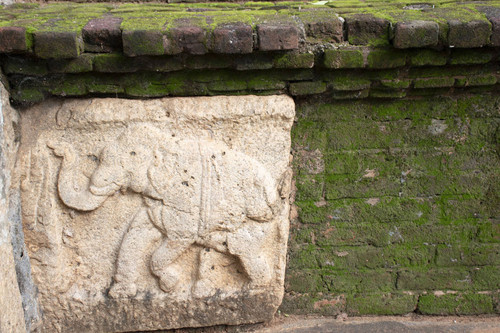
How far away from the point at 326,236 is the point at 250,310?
2.10 ft

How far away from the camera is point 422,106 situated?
2.32 meters

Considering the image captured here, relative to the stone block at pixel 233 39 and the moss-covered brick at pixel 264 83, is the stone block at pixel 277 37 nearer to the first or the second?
the stone block at pixel 233 39

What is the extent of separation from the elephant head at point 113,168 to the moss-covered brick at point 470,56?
154cm

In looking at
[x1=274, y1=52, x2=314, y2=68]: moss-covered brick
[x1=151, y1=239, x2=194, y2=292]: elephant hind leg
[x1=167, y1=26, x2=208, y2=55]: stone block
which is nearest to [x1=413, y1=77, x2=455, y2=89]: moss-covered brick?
[x1=274, y1=52, x2=314, y2=68]: moss-covered brick

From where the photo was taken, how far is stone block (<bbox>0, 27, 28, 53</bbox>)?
1.77 metres

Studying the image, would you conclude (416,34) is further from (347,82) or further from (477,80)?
(477,80)

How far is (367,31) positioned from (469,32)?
1.50 feet

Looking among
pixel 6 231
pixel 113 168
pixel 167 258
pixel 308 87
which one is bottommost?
pixel 167 258

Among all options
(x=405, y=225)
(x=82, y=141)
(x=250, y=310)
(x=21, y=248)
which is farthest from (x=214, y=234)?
(x=405, y=225)

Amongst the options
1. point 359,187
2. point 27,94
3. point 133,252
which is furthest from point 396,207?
point 27,94

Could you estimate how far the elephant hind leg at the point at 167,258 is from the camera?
224cm

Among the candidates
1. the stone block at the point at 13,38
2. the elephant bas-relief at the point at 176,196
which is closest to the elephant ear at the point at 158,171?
the elephant bas-relief at the point at 176,196

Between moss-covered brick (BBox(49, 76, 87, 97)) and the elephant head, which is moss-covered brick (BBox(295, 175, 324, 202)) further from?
moss-covered brick (BBox(49, 76, 87, 97))

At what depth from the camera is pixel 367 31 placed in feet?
6.61
